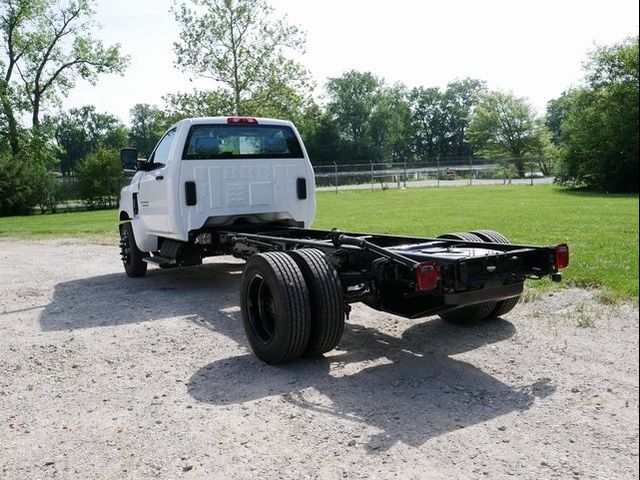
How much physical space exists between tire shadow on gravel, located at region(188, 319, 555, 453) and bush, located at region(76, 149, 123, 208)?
37768 mm

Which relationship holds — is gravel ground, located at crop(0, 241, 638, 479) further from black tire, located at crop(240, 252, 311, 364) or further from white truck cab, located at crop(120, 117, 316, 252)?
white truck cab, located at crop(120, 117, 316, 252)

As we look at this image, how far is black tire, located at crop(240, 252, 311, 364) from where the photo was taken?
15.4 ft

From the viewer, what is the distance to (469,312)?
19.0ft

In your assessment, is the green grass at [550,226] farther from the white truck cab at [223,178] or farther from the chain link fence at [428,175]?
the chain link fence at [428,175]

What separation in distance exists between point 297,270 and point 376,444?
1.76 m

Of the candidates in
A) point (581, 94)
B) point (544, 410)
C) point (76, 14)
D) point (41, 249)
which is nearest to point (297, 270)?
point (544, 410)

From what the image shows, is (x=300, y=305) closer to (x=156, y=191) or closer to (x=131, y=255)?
(x=156, y=191)

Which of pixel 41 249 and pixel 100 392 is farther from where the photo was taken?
pixel 41 249

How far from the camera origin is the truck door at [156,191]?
27.3ft

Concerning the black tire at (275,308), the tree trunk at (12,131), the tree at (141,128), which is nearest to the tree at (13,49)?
the tree trunk at (12,131)

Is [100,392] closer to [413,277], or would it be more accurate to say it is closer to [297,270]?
[297,270]

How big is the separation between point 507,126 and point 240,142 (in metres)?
74.3

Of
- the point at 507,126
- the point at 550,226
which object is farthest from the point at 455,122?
the point at 550,226

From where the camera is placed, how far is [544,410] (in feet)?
12.5
